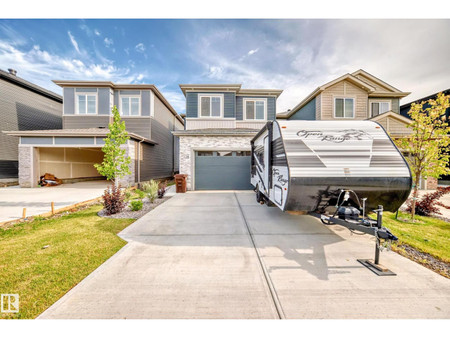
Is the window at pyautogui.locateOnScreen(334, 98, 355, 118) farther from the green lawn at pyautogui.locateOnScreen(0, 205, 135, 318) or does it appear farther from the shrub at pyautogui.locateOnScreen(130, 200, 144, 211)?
the green lawn at pyautogui.locateOnScreen(0, 205, 135, 318)

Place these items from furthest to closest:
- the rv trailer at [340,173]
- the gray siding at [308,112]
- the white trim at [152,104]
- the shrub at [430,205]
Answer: the white trim at [152,104] → the gray siding at [308,112] → the shrub at [430,205] → the rv trailer at [340,173]

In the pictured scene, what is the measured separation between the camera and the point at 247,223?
17.6 ft

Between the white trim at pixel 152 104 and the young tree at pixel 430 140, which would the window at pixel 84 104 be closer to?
the white trim at pixel 152 104

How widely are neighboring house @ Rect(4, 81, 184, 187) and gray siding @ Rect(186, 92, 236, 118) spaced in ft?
12.7

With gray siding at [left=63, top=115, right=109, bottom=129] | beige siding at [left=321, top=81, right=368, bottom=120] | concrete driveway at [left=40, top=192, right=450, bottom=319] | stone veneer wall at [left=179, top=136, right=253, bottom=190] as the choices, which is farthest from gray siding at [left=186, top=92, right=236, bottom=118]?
concrete driveway at [left=40, top=192, right=450, bottom=319]

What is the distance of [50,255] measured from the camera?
3477mm

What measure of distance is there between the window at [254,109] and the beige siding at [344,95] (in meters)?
4.46

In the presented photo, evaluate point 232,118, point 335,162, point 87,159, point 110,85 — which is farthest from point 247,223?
point 87,159

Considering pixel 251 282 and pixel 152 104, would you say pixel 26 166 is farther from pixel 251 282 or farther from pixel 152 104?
pixel 251 282

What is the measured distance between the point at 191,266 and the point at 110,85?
1642 cm

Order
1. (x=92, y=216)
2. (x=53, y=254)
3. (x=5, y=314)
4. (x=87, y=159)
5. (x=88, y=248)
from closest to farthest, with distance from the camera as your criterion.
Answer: (x=5, y=314)
(x=53, y=254)
(x=88, y=248)
(x=92, y=216)
(x=87, y=159)

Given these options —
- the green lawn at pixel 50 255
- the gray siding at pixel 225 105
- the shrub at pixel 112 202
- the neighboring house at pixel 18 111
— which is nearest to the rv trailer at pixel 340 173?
the green lawn at pixel 50 255

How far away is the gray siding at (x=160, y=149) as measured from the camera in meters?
14.6
